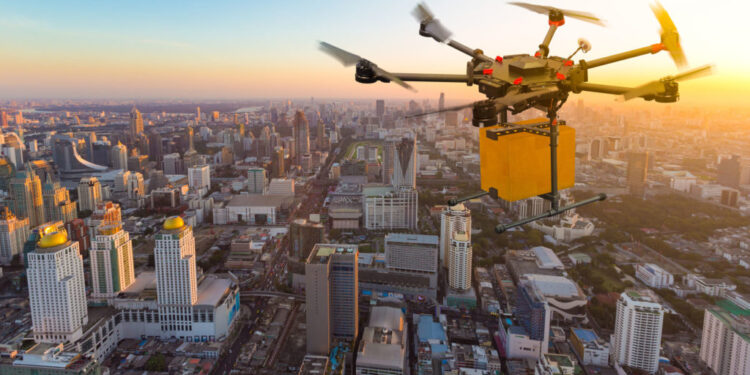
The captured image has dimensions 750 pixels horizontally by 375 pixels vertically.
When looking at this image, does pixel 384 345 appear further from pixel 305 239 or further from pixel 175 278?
pixel 305 239

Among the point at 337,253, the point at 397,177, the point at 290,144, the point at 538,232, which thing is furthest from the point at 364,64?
the point at 290,144

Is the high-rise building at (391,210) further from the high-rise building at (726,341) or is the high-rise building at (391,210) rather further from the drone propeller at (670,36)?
the drone propeller at (670,36)

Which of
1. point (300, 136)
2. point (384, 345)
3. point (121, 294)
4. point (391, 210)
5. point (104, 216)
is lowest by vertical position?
point (384, 345)

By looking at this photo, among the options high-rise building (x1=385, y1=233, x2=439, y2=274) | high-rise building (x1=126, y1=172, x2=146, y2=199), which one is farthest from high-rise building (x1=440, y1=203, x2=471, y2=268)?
high-rise building (x1=126, y1=172, x2=146, y2=199)

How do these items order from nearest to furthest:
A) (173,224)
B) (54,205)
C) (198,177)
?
(173,224) → (54,205) → (198,177)

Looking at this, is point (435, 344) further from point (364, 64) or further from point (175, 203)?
point (175, 203)

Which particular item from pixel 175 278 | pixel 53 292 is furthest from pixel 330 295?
pixel 53 292
